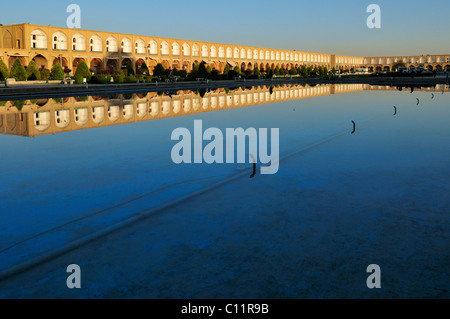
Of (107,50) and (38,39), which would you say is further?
(107,50)

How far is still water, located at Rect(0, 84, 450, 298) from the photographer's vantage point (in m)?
3.64

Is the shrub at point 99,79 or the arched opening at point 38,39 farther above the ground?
the arched opening at point 38,39

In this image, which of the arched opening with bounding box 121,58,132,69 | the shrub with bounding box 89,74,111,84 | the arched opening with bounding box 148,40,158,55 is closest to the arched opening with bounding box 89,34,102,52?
the arched opening with bounding box 121,58,132,69

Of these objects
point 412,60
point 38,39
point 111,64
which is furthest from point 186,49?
point 412,60

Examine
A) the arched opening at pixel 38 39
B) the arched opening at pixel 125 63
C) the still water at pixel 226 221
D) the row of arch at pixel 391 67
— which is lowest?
the still water at pixel 226 221

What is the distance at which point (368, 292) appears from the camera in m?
3.49

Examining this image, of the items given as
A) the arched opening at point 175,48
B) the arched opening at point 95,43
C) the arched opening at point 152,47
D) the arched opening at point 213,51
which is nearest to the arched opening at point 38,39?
the arched opening at point 95,43

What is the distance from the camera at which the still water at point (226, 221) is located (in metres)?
3.64

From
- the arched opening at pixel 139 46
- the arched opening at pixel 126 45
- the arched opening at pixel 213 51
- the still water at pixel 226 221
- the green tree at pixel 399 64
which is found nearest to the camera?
the still water at pixel 226 221

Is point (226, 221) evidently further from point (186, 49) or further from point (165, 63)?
point (186, 49)

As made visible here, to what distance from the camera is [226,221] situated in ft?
16.9

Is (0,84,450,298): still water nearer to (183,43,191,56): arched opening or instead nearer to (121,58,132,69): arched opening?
(121,58,132,69): arched opening

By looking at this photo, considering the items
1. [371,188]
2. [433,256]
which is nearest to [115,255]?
[433,256]

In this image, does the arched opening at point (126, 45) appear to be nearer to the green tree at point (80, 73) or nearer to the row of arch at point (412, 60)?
the green tree at point (80, 73)
